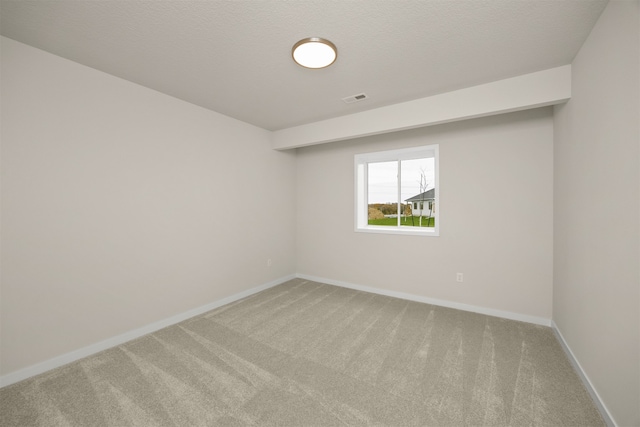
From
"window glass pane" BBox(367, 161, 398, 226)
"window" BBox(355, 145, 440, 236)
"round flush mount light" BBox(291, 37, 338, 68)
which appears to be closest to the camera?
"round flush mount light" BBox(291, 37, 338, 68)

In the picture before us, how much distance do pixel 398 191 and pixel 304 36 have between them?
2681 millimetres

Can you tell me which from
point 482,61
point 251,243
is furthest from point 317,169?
point 482,61

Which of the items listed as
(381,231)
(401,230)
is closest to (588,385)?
(401,230)

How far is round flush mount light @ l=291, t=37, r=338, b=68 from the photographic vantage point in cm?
183

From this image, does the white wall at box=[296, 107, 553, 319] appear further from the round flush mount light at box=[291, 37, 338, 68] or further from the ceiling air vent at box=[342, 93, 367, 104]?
the round flush mount light at box=[291, 37, 338, 68]

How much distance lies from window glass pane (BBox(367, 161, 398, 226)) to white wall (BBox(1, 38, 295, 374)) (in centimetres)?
215

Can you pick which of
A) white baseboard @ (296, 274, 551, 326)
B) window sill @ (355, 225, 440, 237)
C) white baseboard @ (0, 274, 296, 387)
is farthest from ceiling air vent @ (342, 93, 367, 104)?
white baseboard @ (0, 274, 296, 387)

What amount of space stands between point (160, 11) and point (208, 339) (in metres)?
2.73

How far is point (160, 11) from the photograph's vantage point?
5.25 ft

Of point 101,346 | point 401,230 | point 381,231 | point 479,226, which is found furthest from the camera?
point 381,231

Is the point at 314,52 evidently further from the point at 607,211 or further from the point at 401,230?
the point at 401,230

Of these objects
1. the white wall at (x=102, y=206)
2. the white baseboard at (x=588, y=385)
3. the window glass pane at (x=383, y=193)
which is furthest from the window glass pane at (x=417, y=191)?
the white wall at (x=102, y=206)

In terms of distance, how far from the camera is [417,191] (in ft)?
12.5

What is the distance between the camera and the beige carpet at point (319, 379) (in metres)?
1.58
